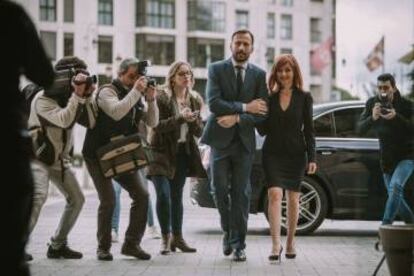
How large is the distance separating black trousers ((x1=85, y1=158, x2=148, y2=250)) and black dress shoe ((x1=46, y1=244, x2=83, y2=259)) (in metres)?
0.23

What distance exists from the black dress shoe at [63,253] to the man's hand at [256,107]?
1894mm

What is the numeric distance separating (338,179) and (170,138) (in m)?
2.59

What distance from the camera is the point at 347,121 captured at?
11195 millimetres

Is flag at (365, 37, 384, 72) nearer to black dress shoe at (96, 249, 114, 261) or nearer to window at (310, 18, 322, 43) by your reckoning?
black dress shoe at (96, 249, 114, 261)

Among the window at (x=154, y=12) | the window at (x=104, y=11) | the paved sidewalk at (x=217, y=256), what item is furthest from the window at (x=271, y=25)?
the paved sidewalk at (x=217, y=256)

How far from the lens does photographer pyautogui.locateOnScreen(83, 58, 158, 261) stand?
27.8 ft

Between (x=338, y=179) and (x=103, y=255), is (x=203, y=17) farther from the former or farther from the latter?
(x=103, y=255)

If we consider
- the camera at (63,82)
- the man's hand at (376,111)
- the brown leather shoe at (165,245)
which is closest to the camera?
the camera at (63,82)

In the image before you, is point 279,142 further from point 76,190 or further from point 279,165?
point 76,190

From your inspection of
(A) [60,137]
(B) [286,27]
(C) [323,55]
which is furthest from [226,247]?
(B) [286,27]

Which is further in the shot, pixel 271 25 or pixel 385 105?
pixel 271 25

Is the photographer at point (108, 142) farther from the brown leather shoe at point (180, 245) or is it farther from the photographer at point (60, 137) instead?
the brown leather shoe at point (180, 245)

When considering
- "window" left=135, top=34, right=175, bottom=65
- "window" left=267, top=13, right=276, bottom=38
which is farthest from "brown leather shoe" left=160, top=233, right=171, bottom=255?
"window" left=267, top=13, right=276, bottom=38

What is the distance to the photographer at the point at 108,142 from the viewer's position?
848 cm
